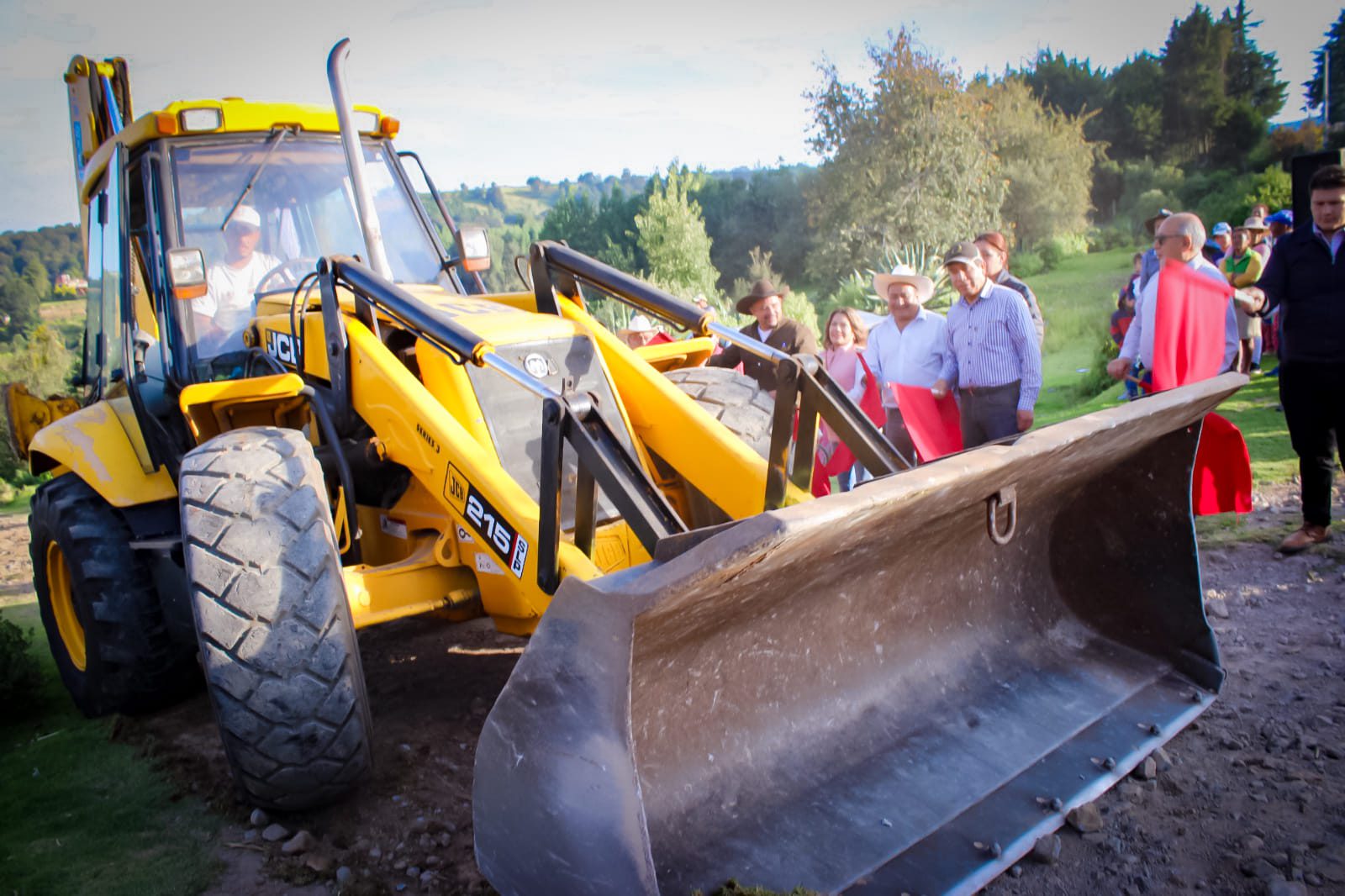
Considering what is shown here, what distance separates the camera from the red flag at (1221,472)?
14.2 ft

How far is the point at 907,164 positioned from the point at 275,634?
85.0ft

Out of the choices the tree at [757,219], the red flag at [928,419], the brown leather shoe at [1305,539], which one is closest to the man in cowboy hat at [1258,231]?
the brown leather shoe at [1305,539]

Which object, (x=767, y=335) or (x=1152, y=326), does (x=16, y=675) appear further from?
(x=1152, y=326)

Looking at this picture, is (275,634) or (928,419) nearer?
(275,634)

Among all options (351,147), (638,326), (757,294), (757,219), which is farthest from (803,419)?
(757,219)

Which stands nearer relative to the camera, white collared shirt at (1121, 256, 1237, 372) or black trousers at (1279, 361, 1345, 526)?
black trousers at (1279, 361, 1345, 526)

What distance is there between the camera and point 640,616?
215 centimetres

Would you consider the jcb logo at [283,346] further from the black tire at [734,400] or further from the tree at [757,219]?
the tree at [757,219]

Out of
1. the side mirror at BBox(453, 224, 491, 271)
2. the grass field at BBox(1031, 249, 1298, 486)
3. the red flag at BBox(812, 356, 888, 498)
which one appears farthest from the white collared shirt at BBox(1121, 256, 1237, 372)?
the side mirror at BBox(453, 224, 491, 271)

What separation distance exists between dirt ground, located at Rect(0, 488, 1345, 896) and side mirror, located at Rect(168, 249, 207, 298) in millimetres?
1849

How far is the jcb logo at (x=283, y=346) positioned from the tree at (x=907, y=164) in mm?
23618

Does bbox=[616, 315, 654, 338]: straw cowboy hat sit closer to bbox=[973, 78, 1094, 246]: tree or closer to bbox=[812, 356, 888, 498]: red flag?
bbox=[812, 356, 888, 498]: red flag

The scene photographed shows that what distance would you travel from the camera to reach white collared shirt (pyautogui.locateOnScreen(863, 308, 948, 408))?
5660 millimetres

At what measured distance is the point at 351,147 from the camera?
155 inches
